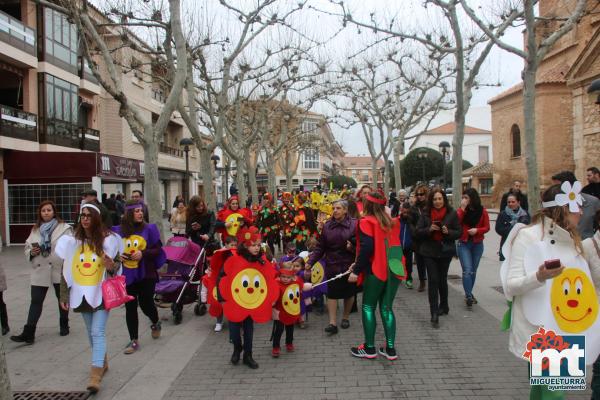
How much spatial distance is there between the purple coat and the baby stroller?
1916mm

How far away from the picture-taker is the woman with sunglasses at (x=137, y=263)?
561cm

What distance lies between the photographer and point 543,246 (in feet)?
10.6

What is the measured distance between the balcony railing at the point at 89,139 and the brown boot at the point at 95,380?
20.3 metres

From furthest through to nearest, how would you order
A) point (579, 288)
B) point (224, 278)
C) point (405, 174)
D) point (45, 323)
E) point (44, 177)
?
point (405, 174) → point (44, 177) → point (45, 323) → point (224, 278) → point (579, 288)

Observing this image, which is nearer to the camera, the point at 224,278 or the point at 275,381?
the point at 275,381

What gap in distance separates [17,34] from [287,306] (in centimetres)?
1838

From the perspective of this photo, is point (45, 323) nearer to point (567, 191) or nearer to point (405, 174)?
point (567, 191)

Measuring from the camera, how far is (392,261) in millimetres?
5137

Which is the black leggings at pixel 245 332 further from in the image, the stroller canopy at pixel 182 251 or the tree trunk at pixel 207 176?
the tree trunk at pixel 207 176

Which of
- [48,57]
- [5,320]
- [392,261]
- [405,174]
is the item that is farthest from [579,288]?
[405,174]

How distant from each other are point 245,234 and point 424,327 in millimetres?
2899

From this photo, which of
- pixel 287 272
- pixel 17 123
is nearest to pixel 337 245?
pixel 287 272

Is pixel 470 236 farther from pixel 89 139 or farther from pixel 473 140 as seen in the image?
pixel 473 140

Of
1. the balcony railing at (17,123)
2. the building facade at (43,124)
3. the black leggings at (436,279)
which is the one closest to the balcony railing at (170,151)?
the building facade at (43,124)
